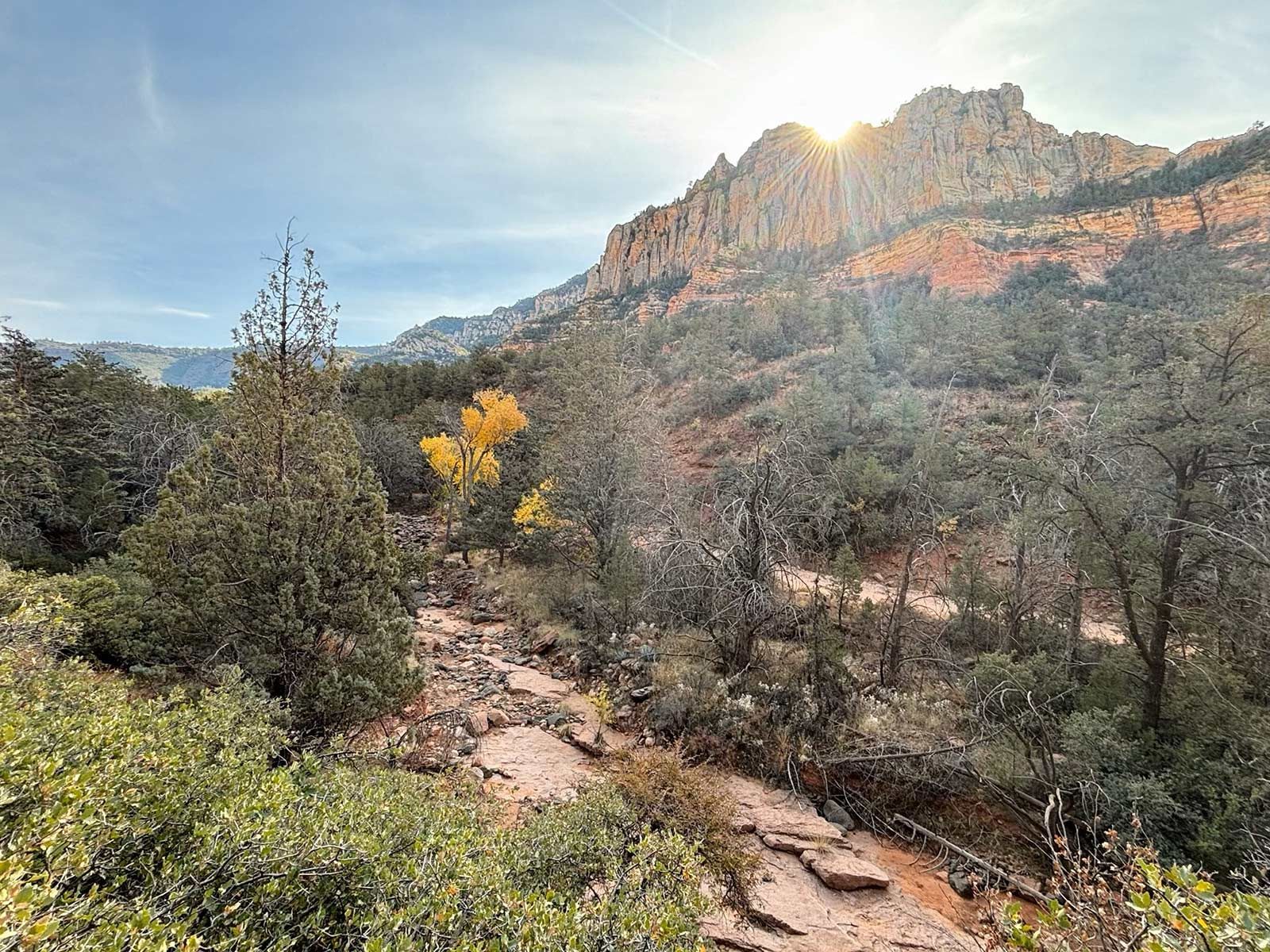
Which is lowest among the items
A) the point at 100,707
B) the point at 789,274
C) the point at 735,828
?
the point at 735,828

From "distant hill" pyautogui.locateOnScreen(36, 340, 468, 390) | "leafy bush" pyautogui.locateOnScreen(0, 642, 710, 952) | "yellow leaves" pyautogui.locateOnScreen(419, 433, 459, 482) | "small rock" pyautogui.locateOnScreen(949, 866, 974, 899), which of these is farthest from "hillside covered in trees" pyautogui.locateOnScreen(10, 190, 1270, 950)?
"distant hill" pyautogui.locateOnScreen(36, 340, 468, 390)

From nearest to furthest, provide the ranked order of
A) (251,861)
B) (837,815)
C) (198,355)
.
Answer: (251,861) → (837,815) → (198,355)

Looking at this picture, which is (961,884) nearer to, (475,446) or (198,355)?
(475,446)

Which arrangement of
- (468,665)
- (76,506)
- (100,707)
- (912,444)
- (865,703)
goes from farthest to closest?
(912,444) < (76,506) < (468,665) < (865,703) < (100,707)

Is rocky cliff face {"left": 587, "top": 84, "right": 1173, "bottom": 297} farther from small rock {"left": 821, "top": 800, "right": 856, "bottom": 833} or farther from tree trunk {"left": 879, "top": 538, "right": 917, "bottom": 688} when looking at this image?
small rock {"left": 821, "top": 800, "right": 856, "bottom": 833}

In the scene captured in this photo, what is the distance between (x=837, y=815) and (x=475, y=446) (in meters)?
17.7

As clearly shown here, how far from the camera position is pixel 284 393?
606 centimetres

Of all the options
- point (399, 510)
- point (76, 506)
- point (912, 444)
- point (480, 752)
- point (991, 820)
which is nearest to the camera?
point (991, 820)

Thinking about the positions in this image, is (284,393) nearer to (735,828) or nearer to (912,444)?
(735,828)

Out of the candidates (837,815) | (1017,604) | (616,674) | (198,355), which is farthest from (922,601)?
(198,355)

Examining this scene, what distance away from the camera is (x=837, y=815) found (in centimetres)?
592

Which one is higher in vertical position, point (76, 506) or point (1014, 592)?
point (76, 506)

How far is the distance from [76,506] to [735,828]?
53.2ft

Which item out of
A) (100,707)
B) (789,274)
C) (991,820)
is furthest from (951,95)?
(100,707)
